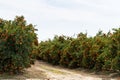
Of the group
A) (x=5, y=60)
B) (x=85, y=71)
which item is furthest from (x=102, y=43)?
(x=5, y=60)

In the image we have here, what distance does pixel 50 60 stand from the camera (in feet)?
103

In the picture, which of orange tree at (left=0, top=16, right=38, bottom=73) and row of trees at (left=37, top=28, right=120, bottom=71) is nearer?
orange tree at (left=0, top=16, right=38, bottom=73)

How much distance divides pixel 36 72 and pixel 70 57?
7741 mm

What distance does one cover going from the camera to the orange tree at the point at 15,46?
18719 millimetres

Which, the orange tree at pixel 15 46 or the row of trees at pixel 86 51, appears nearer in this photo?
the orange tree at pixel 15 46

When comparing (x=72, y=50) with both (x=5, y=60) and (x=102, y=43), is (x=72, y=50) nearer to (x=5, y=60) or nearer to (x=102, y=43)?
(x=102, y=43)

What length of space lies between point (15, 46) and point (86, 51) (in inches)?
287

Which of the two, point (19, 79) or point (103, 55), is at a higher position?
point (103, 55)

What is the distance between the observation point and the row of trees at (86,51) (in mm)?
21016

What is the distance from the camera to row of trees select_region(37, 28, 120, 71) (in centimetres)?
2102

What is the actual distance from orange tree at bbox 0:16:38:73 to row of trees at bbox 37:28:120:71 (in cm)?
494

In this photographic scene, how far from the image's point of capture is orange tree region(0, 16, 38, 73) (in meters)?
18.7

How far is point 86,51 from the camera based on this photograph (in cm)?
2484

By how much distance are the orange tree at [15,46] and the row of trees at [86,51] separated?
494cm
